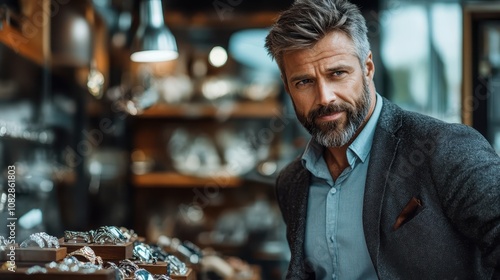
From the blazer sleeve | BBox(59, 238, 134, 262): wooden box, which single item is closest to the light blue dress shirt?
the blazer sleeve

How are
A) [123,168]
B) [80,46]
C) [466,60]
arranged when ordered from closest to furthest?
[80,46] < [466,60] < [123,168]

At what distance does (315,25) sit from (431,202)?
0.52m

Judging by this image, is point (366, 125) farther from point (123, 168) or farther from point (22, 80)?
point (123, 168)

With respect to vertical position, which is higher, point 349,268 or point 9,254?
point 9,254

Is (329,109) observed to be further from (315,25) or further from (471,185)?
(471,185)

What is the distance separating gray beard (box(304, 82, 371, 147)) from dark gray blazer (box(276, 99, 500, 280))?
6 cm

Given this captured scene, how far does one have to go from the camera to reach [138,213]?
4715 millimetres

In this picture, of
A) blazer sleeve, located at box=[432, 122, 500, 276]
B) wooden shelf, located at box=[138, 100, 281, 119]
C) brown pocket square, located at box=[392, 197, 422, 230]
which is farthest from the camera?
wooden shelf, located at box=[138, 100, 281, 119]

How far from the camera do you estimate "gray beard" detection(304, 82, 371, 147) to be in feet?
5.54

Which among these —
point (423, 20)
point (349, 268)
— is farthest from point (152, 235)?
point (349, 268)

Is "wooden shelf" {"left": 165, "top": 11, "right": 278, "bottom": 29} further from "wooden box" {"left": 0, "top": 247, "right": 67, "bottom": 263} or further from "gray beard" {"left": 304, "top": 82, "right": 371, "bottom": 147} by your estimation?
"wooden box" {"left": 0, "top": 247, "right": 67, "bottom": 263}

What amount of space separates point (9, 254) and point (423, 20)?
325cm

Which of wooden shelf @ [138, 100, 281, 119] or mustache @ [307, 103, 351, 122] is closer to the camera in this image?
mustache @ [307, 103, 351, 122]

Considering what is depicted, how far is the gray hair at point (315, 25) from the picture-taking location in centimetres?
168
